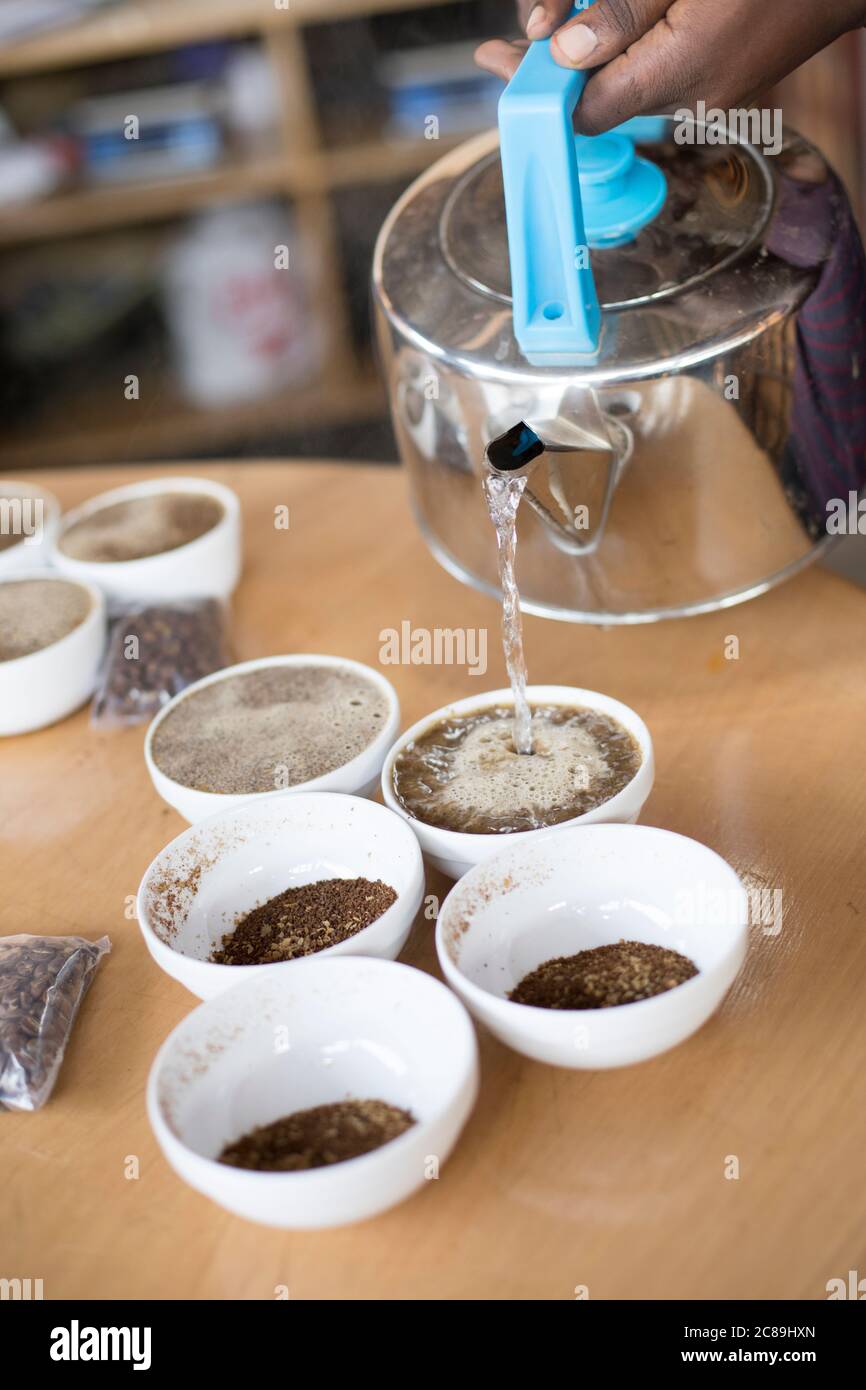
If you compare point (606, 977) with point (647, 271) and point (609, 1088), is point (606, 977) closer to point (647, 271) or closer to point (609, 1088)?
point (609, 1088)

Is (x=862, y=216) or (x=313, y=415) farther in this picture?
(x=313, y=415)

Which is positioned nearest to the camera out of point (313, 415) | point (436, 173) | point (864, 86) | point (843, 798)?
point (843, 798)

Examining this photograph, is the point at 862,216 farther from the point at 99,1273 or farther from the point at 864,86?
the point at 99,1273

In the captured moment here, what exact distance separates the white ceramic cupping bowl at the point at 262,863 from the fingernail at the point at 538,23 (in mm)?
598

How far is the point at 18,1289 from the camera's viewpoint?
0.81 meters

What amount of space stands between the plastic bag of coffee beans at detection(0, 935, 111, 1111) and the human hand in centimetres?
73

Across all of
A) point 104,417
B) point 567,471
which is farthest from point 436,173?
point 104,417

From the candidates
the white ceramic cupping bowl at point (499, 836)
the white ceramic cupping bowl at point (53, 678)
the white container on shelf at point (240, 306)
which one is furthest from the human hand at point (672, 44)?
the white container on shelf at point (240, 306)

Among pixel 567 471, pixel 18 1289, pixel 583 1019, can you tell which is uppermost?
pixel 567 471

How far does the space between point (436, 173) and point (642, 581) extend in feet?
1.50

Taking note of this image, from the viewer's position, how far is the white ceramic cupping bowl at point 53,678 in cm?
127

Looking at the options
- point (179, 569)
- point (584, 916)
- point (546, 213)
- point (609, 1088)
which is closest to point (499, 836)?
point (584, 916)

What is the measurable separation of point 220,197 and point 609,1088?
244 cm

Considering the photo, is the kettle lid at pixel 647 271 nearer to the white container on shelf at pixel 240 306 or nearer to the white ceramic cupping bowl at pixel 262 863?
the white ceramic cupping bowl at pixel 262 863
